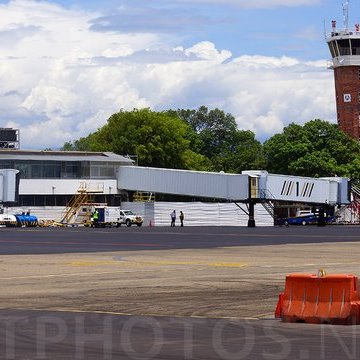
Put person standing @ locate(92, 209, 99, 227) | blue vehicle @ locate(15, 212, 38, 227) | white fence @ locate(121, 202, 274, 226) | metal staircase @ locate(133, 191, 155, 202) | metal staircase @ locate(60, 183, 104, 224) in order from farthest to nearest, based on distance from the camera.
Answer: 1. metal staircase @ locate(133, 191, 155, 202)
2. white fence @ locate(121, 202, 274, 226)
3. metal staircase @ locate(60, 183, 104, 224)
4. blue vehicle @ locate(15, 212, 38, 227)
5. person standing @ locate(92, 209, 99, 227)

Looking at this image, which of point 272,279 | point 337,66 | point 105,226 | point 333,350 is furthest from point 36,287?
point 337,66

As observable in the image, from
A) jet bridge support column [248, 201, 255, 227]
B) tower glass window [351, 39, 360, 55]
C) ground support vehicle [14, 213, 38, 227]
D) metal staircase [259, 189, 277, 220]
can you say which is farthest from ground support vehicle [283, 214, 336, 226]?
tower glass window [351, 39, 360, 55]

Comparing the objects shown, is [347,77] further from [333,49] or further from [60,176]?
[60,176]

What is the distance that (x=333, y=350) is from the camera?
51.9 feet

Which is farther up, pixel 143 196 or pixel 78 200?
pixel 143 196

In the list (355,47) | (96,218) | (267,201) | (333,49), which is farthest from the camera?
(333,49)

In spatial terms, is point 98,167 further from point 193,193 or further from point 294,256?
point 294,256

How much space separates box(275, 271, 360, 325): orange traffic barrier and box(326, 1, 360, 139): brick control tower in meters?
155

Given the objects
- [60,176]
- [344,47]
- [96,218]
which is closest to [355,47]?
[344,47]

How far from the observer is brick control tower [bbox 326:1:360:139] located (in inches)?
6831

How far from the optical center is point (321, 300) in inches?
778

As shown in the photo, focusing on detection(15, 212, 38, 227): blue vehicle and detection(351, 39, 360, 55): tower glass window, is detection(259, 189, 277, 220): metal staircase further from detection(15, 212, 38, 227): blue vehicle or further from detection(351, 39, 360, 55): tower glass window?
detection(351, 39, 360, 55): tower glass window

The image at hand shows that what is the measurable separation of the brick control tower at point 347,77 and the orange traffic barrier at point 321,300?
155 metres

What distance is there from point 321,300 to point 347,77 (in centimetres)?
15819
